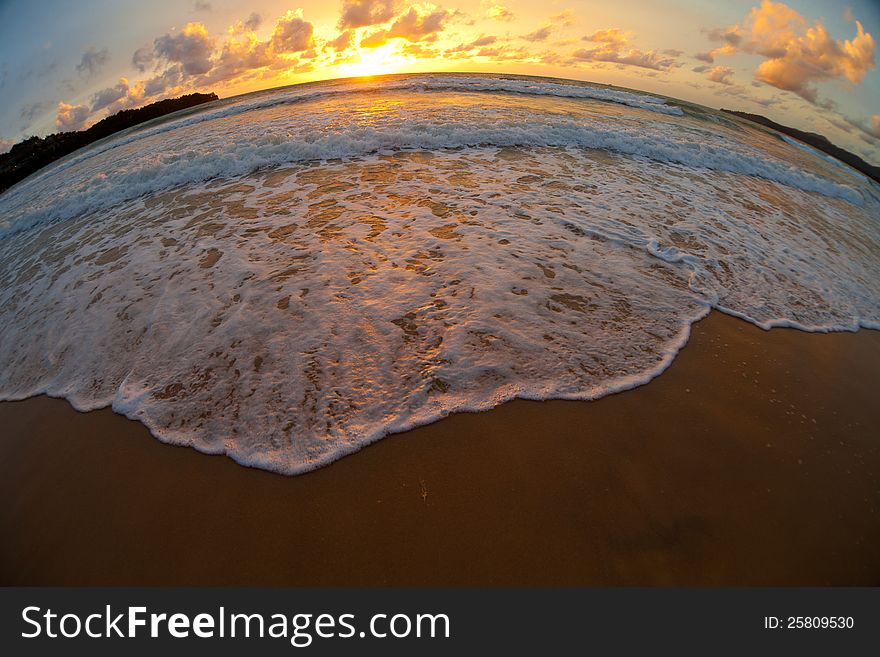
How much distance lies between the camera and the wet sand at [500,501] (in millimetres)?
2129

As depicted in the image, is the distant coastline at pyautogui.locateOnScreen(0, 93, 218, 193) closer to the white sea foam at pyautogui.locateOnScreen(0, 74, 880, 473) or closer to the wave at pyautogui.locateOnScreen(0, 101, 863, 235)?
the wave at pyautogui.locateOnScreen(0, 101, 863, 235)

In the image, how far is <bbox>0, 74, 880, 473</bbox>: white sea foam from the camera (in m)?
3.16

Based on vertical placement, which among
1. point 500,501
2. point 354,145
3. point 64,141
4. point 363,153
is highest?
point 64,141

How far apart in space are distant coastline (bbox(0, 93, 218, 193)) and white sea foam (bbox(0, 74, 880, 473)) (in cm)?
1498

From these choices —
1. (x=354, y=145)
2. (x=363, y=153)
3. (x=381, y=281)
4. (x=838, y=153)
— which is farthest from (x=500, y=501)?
(x=838, y=153)

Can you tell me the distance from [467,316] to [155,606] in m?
3.13

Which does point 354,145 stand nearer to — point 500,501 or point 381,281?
point 381,281

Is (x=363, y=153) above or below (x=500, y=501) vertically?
above

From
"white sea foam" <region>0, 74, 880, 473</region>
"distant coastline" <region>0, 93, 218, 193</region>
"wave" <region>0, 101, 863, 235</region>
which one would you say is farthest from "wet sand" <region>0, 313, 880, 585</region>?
"distant coastline" <region>0, 93, 218, 193</region>

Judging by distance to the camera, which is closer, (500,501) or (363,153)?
(500,501)

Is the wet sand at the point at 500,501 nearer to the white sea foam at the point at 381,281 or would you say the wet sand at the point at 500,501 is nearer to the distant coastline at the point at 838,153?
the white sea foam at the point at 381,281

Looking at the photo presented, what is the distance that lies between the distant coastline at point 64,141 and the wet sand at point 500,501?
24.0 m

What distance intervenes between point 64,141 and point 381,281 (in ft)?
102

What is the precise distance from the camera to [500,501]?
2389 mm
